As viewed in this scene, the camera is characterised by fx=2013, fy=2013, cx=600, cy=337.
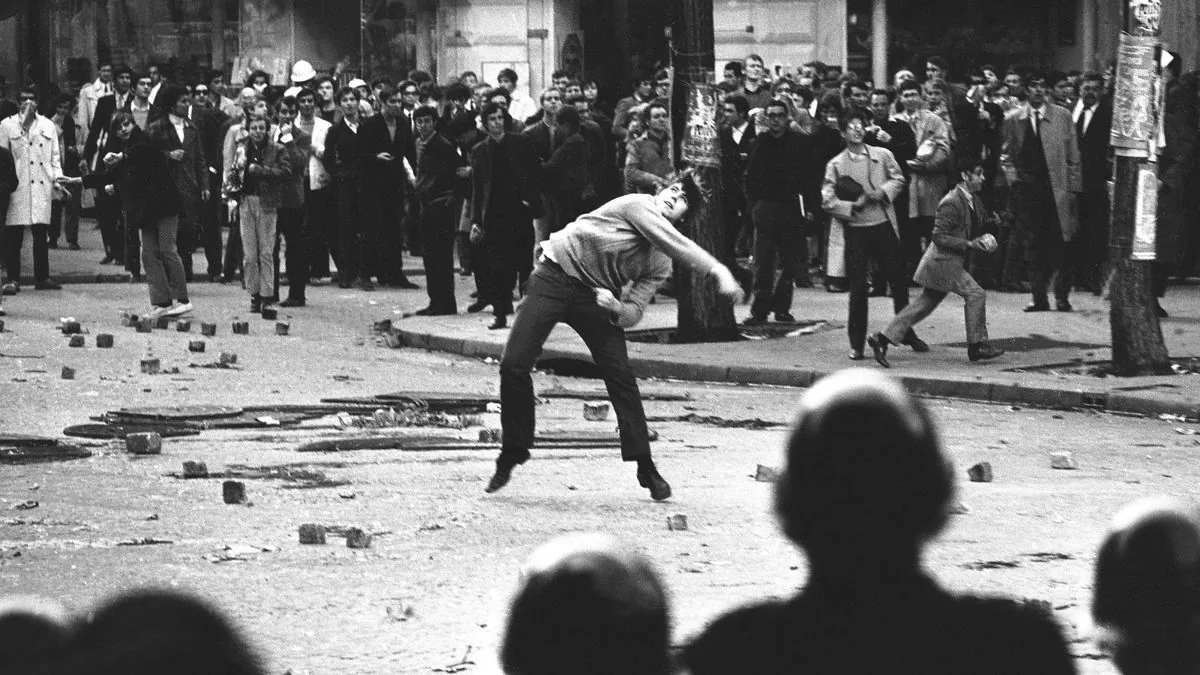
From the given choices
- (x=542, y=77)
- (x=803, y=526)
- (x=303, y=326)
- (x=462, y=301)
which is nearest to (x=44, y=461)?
(x=303, y=326)

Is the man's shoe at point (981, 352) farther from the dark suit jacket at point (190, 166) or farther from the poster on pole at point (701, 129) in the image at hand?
the dark suit jacket at point (190, 166)

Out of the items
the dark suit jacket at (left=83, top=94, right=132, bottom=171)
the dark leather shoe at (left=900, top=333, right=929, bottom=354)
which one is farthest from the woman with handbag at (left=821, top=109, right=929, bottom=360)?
the dark suit jacket at (left=83, top=94, right=132, bottom=171)

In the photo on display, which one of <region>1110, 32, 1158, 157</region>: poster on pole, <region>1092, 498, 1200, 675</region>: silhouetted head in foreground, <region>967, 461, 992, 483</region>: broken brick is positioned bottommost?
<region>967, 461, 992, 483</region>: broken brick

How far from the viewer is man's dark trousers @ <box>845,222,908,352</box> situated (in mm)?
15109

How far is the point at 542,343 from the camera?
946cm

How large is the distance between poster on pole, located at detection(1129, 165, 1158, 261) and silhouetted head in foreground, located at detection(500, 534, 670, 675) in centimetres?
1250

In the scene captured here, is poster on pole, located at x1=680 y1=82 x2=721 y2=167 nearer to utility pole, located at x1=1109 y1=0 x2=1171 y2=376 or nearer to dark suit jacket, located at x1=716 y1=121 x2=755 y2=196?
dark suit jacket, located at x1=716 y1=121 x2=755 y2=196

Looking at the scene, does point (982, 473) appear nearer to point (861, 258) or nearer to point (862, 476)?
point (861, 258)

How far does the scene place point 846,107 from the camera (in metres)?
19.7

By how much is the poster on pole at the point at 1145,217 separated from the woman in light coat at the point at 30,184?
11648 mm

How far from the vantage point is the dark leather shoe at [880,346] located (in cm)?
1470

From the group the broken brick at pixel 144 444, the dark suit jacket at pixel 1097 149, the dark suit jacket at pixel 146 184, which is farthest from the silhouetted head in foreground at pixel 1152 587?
the dark suit jacket at pixel 1097 149

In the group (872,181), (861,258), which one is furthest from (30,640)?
(872,181)

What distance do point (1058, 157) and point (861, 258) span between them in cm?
447
